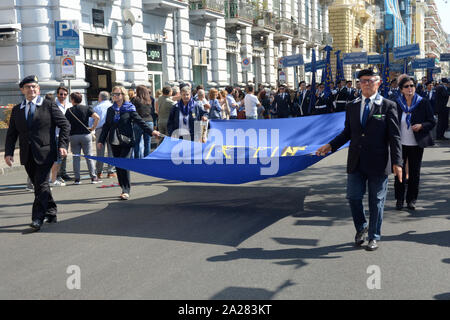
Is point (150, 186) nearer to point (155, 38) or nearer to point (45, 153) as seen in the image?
point (45, 153)

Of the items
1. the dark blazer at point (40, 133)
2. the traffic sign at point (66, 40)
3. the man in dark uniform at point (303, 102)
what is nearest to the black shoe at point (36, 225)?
the dark blazer at point (40, 133)

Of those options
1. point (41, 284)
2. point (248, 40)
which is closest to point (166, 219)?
point (41, 284)

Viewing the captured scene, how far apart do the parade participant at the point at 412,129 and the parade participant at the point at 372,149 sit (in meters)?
2.09

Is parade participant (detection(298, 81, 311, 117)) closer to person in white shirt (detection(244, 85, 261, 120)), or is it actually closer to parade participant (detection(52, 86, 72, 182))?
person in white shirt (detection(244, 85, 261, 120))

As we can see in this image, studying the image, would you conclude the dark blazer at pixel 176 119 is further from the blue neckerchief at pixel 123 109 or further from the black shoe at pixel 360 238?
the black shoe at pixel 360 238

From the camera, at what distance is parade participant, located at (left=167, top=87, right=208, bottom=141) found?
11719 mm

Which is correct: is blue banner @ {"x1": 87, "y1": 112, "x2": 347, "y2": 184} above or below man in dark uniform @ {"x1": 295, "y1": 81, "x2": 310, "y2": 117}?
below

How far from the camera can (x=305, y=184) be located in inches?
420

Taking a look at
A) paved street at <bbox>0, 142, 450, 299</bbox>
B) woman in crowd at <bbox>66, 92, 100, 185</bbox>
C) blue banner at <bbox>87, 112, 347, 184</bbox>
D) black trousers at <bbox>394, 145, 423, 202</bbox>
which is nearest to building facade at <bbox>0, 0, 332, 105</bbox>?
woman in crowd at <bbox>66, 92, 100, 185</bbox>

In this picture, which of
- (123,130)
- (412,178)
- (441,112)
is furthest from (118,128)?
(441,112)

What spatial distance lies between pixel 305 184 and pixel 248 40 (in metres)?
26.2

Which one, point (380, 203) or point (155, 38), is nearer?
point (380, 203)

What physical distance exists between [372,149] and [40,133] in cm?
427

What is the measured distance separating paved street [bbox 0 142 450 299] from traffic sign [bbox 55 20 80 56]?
611 centimetres
